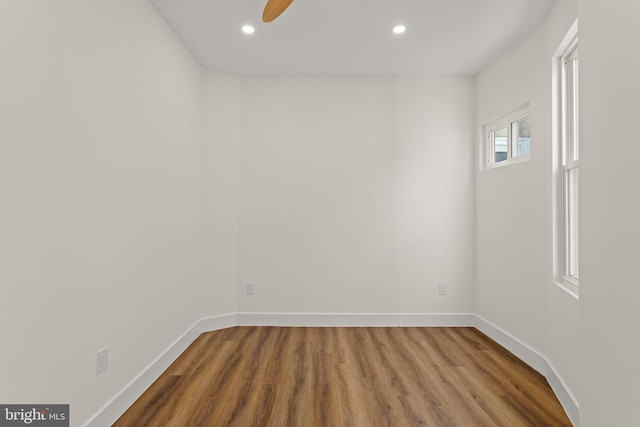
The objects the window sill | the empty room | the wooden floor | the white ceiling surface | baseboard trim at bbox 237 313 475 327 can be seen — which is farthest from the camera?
baseboard trim at bbox 237 313 475 327

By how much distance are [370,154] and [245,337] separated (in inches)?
90.4

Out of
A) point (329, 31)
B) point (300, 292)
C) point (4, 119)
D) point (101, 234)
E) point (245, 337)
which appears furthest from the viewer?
point (300, 292)

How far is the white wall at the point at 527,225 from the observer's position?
236cm

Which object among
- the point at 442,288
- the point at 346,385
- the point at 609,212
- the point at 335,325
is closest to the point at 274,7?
the point at 609,212

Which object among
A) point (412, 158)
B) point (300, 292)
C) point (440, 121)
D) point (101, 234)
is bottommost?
point (300, 292)

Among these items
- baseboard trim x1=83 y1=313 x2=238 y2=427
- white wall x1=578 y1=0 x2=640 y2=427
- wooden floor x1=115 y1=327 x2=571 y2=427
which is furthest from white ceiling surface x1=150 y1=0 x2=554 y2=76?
wooden floor x1=115 y1=327 x2=571 y2=427

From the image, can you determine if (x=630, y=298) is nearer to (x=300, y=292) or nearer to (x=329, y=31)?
(x=329, y=31)

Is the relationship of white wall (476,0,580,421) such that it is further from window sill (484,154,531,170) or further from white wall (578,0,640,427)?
white wall (578,0,640,427)

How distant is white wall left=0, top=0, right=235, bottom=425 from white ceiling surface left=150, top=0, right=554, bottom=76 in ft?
1.32

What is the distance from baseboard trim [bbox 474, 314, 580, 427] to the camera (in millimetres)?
2058

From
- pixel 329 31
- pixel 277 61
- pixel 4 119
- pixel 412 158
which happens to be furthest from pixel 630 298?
pixel 277 61

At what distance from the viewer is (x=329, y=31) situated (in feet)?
9.42

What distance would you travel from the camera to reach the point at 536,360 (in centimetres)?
269

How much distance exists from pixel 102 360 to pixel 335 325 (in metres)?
2.33
